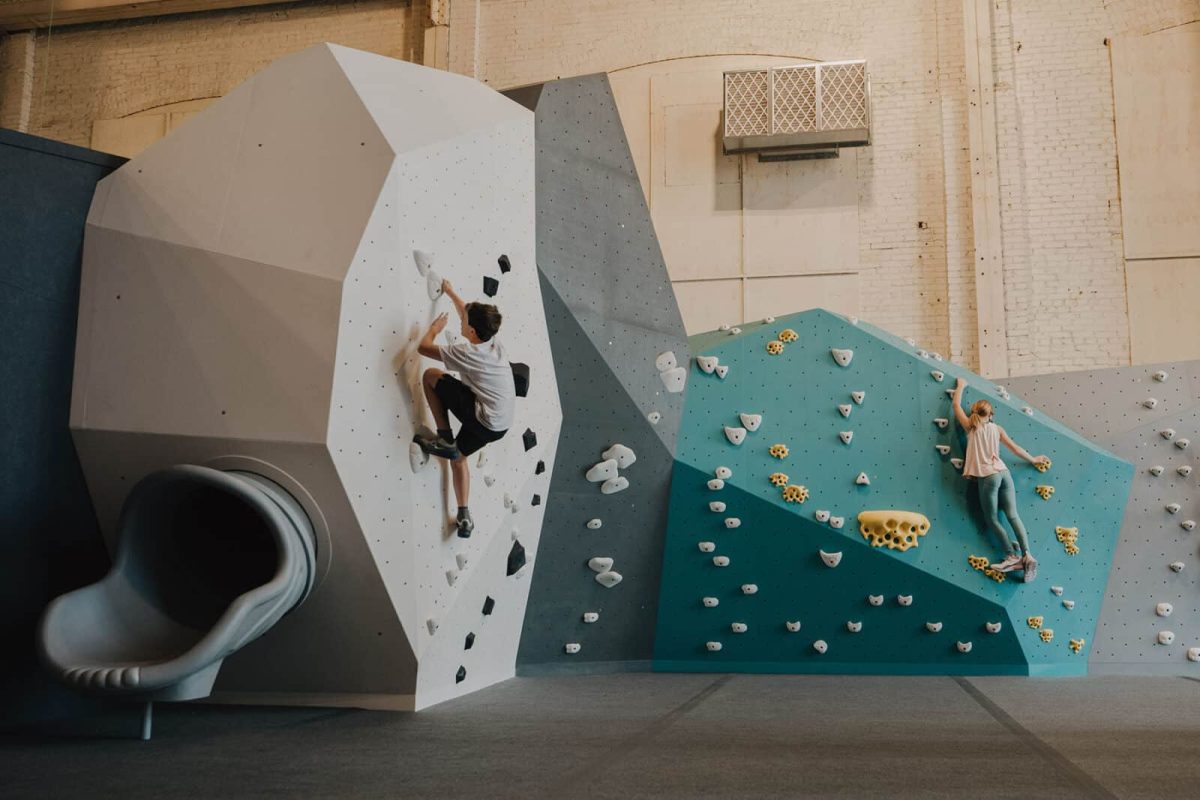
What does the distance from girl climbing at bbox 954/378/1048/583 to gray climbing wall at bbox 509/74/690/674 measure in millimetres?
2027

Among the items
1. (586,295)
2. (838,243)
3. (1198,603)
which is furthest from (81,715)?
(838,243)

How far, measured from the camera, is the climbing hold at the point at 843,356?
7367mm

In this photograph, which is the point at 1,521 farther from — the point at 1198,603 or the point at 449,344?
the point at 1198,603

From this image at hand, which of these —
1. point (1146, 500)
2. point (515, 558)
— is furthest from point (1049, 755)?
point (1146, 500)

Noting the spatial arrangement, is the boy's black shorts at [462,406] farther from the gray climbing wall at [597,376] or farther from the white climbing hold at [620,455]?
the white climbing hold at [620,455]

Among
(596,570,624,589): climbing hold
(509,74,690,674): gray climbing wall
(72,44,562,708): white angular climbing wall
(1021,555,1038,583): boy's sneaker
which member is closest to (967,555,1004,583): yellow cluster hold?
(1021,555,1038,583): boy's sneaker

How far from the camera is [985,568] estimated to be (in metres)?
6.98

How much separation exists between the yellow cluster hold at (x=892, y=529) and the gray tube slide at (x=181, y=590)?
3.88m

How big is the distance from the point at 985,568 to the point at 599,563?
104 inches

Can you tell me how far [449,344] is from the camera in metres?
5.16

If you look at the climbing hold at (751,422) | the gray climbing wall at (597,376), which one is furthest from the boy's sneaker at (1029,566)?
the gray climbing wall at (597,376)

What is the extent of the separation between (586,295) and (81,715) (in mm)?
3624

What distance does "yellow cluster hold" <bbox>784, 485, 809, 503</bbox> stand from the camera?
702cm

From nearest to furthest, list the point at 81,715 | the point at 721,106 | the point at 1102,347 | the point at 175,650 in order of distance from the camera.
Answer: the point at 175,650 < the point at 81,715 < the point at 1102,347 < the point at 721,106
